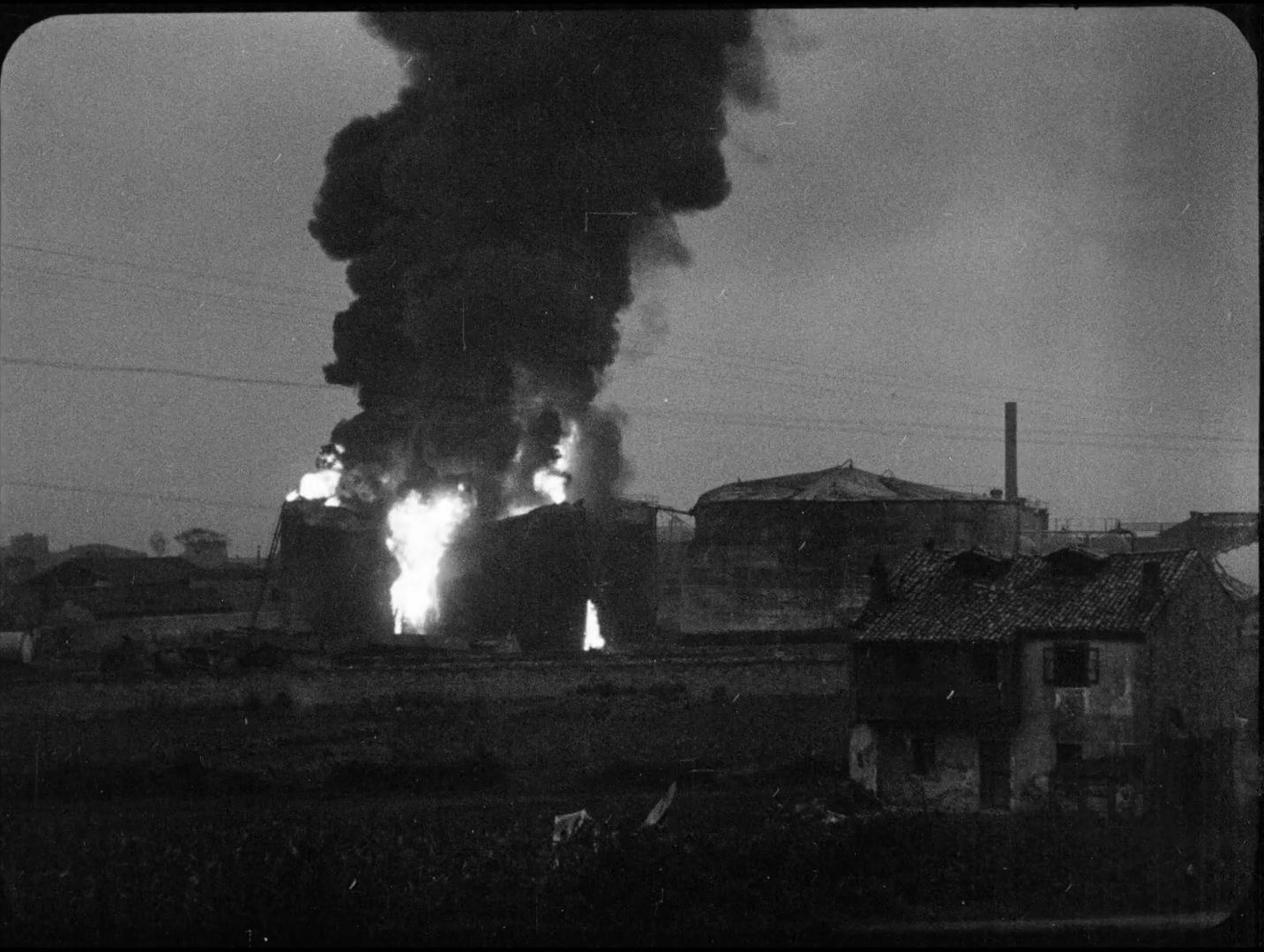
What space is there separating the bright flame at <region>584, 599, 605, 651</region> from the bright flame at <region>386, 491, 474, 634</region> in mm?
6080

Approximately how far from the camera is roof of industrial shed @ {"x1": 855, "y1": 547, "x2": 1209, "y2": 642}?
3872 centimetres

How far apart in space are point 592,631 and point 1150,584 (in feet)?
90.7

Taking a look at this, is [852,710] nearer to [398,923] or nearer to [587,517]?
[398,923]

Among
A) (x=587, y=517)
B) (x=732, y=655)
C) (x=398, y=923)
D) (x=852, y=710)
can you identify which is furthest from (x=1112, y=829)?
(x=587, y=517)

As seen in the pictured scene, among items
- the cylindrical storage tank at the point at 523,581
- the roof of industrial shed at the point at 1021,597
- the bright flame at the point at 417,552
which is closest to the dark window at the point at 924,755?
the roof of industrial shed at the point at 1021,597

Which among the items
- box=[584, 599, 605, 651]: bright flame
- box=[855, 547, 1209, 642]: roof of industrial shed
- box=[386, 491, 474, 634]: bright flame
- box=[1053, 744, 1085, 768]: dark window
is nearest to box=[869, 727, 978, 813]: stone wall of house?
box=[1053, 744, 1085, 768]: dark window

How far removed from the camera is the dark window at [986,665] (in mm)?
39000

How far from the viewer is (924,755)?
1554 inches

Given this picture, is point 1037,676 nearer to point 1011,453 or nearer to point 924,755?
point 924,755

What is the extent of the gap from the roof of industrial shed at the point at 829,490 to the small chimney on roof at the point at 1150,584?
1048 inches

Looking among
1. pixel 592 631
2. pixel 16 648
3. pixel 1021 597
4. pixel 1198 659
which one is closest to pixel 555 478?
pixel 592 631

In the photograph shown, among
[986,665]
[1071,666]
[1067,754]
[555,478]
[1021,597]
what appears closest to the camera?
[1067,754]

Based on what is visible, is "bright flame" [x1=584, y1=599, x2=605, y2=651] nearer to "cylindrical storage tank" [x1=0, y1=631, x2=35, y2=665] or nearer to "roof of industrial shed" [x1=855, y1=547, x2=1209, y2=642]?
"cylindrical storage tank" [x1=0, y1=631, x2=35, y2=665]

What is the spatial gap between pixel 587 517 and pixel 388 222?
15.2 metres
